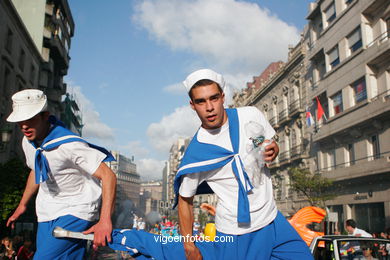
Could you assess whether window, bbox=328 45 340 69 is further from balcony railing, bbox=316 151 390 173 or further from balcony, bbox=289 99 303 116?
balcony railing, bbox=316 151 390 173

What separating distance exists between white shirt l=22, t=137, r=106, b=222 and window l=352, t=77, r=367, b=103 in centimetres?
2232

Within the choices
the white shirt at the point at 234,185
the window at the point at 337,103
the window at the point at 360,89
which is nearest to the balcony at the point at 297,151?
the window at the point at 337,103

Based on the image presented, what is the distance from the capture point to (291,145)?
3603 centimetres

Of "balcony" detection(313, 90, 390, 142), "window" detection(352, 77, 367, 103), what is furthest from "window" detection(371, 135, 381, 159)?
"window" detection(352, 77, 367, 103)

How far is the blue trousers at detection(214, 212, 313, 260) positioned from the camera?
2629mm

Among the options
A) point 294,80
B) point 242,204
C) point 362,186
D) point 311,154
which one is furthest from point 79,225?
point 294,80

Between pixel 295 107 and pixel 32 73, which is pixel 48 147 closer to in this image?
pixel 32 73

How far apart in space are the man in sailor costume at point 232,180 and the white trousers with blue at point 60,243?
0.95m

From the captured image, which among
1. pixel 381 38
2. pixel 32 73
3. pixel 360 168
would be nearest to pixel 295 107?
pixel 360 168

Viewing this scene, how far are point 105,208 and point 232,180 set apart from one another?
1.00 metres

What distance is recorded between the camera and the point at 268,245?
2672 millimetres

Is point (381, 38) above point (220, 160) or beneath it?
above

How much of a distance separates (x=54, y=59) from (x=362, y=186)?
94.5ft

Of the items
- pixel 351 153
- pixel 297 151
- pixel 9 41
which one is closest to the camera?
pixel 9 41
